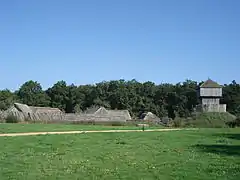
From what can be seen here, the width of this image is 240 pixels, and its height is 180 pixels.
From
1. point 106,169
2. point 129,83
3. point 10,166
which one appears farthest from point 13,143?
point 129,83

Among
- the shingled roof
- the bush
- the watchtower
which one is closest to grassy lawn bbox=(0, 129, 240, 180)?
the bush

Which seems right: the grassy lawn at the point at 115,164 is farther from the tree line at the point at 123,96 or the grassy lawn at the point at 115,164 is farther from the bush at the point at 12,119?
the tree line at the point at 123,96

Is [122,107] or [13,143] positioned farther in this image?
[122,107]

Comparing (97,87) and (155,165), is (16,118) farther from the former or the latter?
(97,87)

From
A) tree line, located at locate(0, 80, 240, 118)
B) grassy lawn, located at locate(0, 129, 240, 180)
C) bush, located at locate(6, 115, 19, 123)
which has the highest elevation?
tree line, located at locate(0, 80, 240, 118)

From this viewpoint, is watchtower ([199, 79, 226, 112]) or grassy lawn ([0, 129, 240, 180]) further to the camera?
watchtower ([199, 79, 226, 112])

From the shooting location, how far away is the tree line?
128m

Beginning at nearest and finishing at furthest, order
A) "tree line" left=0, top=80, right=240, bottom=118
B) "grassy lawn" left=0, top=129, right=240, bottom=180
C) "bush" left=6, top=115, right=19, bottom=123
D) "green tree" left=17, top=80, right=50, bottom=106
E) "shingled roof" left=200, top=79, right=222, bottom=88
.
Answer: "grassy lawn" left=0, top=129, right=240, bottom=180, "bush" left=6, top=115, right=19, bottom=123, "shingled roof" left=200, top=79, right=222, bottom=88, "tree line" left=0, top=80, right=240, bottom=118, "green tree" left=17, top=80, right=50, bottom=106

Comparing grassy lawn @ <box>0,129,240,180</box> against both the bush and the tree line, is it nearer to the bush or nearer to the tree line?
the bush

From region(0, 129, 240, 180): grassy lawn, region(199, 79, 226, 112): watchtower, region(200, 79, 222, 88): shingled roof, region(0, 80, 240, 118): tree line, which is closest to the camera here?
region(0, 129, 240, 180): grassy lawn

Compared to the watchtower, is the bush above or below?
below

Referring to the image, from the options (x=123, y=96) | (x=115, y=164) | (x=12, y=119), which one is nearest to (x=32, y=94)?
(x=123, y=96)

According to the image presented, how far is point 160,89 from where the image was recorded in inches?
5359

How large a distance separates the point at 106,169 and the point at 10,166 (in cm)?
389
